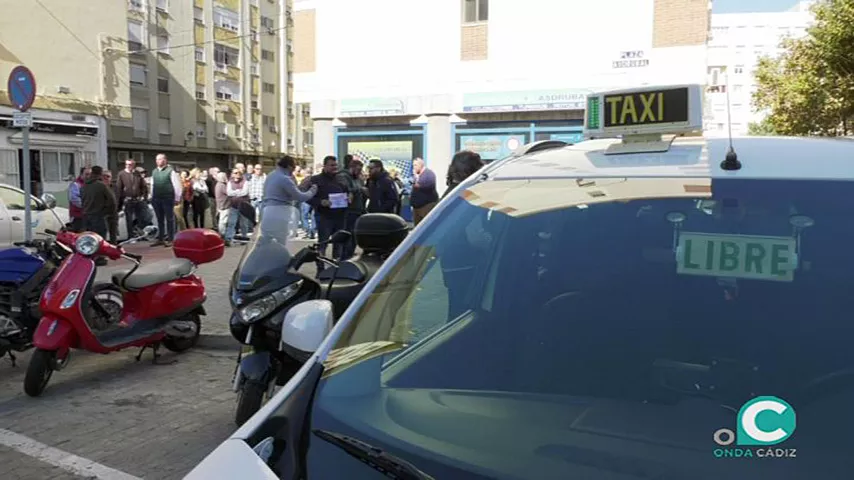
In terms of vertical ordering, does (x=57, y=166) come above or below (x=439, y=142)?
below

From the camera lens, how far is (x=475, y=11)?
16.0m

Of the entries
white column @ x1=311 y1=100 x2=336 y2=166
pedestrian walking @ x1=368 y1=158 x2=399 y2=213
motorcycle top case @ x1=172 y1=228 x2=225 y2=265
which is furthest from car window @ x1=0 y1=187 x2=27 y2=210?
motorcycle top case @ x1=172 y1=228 x2=225 y2=265

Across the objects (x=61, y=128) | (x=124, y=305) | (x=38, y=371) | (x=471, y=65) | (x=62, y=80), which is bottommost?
(x=38, y=371)

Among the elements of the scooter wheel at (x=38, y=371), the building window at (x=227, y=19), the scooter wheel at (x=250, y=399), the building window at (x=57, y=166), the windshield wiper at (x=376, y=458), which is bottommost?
the scooter wheel at (x=38, y=371)

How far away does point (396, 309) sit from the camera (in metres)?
1.99

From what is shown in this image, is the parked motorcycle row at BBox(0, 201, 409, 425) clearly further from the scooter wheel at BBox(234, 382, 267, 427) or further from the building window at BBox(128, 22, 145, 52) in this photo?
the building window at BBox(128, 22, 145, 52)

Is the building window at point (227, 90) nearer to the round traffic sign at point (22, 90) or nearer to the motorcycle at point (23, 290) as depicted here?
the round traffic sign at point (22, 90)

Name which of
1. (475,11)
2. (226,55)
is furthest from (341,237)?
(226,55)

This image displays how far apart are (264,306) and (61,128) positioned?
86.8 ft

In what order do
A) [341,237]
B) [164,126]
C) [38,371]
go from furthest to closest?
[164,126] < [38,371] < [341,237]

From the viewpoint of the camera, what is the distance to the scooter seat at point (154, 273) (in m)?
5.30

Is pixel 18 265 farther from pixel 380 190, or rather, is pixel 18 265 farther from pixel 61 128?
pixel 61 128

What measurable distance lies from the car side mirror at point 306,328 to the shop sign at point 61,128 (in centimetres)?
2593

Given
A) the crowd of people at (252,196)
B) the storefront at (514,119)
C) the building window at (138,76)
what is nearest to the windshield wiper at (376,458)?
the crowd of people at (252,196)
